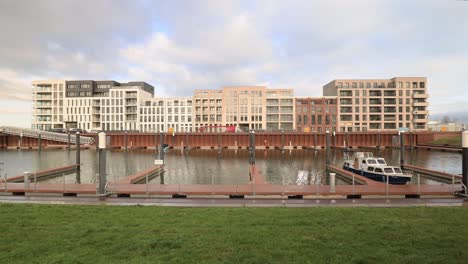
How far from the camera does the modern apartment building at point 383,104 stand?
122m

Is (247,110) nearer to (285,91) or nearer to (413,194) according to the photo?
(285,91)

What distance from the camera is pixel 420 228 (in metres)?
10.9

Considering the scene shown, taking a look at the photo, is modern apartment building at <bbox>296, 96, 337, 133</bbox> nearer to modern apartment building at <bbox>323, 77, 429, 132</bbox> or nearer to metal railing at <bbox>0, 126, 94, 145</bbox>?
modern apartment building at <bbox>323, 77, 429, 132</bbox>

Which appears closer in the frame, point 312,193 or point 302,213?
point 302,213

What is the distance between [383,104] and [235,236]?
131072mm

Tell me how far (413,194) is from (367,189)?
9.46 ft

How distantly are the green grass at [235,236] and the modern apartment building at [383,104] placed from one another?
116 m

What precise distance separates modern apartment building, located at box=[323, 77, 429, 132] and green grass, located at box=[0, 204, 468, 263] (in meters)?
116

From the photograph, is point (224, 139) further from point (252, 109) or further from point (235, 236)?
point (235, 236)

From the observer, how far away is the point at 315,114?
4756 inches

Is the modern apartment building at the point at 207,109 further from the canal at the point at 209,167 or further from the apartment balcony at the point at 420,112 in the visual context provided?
the apartment balcony at the point at 420,112

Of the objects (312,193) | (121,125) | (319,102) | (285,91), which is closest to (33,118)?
(121,125)

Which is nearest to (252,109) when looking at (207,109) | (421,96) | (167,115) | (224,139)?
(207,109)

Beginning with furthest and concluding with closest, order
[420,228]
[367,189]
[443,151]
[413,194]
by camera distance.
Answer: [443,151], [367,189], [413,194], [420,228]
